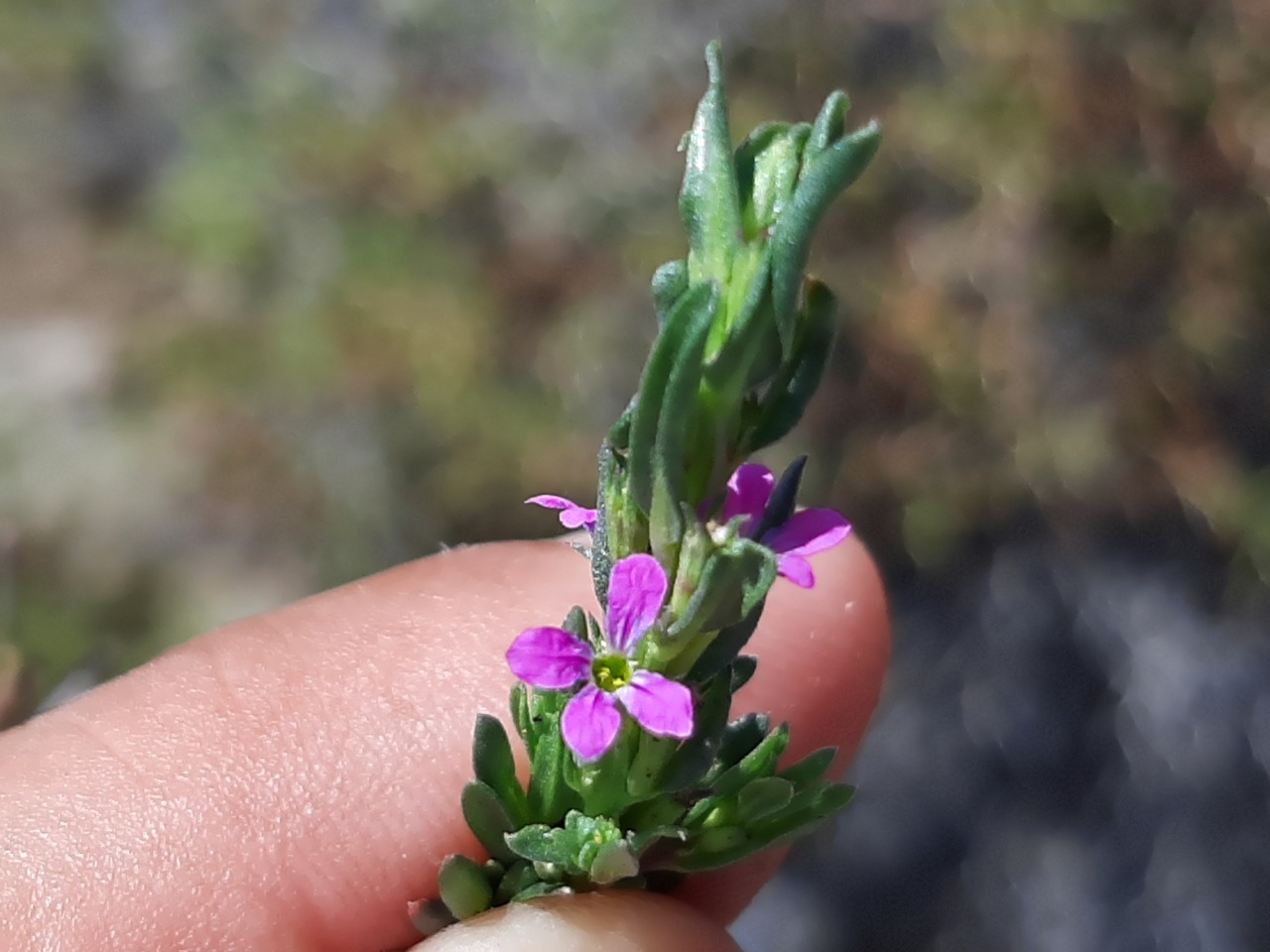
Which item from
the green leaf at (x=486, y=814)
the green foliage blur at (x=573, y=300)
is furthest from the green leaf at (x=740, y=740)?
the green foliage blur at (x=573, y=300)

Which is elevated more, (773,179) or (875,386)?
(773,179)

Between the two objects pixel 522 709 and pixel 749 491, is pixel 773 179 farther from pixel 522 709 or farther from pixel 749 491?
pixel 522 709

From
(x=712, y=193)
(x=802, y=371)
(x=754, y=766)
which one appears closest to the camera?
(x=712, y=193)

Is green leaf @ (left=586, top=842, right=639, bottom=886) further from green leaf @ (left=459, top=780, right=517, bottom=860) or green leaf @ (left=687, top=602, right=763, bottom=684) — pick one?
green leaf @ (left=687, top=602, right=763, bottom=684)

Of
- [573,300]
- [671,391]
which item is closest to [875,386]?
[573,300]

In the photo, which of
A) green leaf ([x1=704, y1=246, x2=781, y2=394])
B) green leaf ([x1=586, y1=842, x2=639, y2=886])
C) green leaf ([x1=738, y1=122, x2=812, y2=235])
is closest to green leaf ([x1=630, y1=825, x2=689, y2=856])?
green leaf ([x1=586, y1=842, x2=639, y2=886])

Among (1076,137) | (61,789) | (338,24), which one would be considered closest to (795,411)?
(61,789)

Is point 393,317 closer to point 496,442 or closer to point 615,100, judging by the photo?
point 496,442
